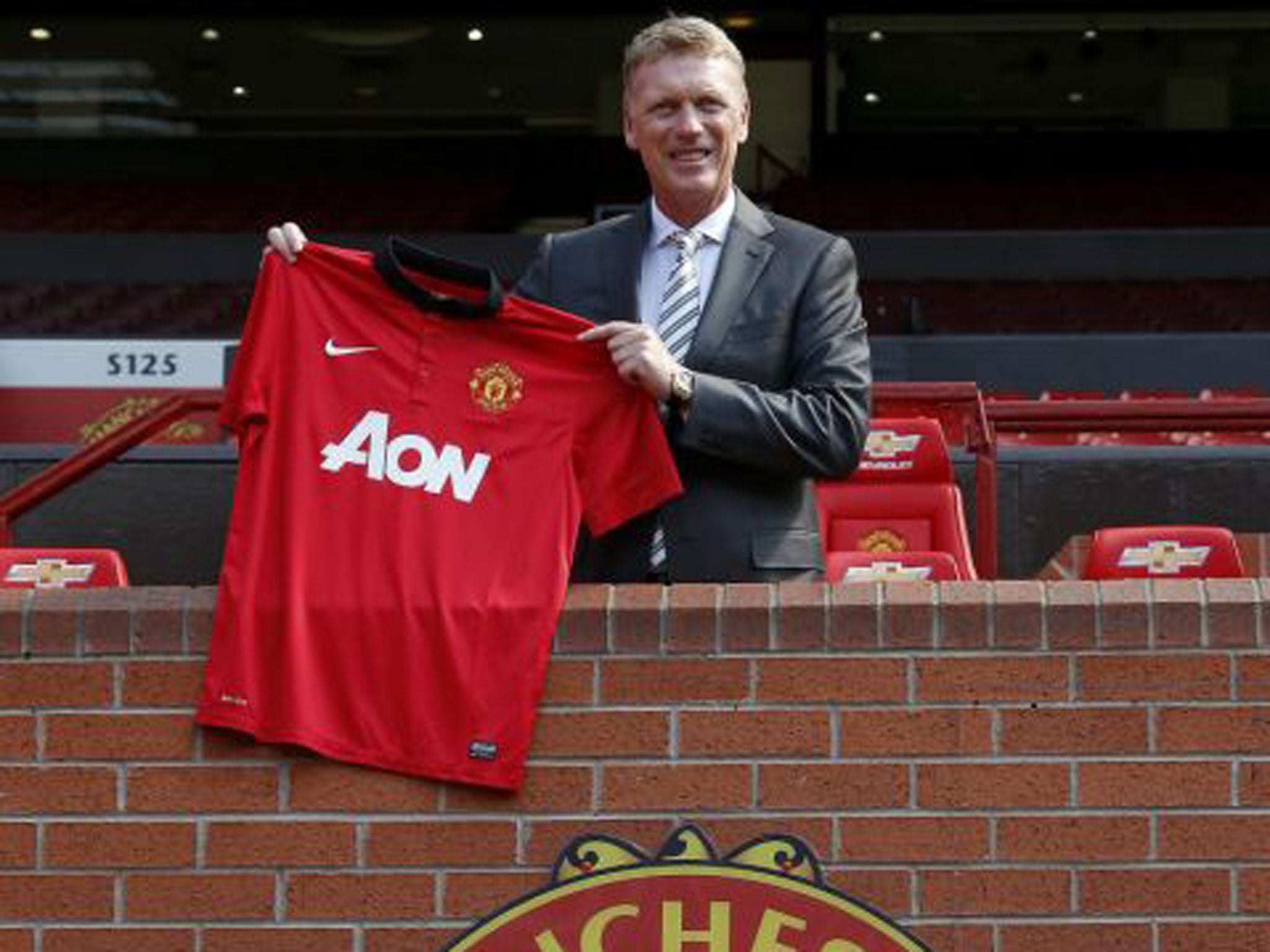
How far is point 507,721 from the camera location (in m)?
3.86

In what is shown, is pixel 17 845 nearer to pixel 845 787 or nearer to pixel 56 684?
pixel 56 684

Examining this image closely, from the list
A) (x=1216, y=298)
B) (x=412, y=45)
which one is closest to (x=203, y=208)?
(x=412, y=45)

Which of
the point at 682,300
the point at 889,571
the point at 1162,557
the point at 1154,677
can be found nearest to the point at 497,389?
the point at 682,300

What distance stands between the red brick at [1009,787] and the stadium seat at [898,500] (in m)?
4.26

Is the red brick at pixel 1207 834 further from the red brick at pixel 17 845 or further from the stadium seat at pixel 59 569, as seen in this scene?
the stadium seat at pixel 59 569

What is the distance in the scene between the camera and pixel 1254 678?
3850 mm

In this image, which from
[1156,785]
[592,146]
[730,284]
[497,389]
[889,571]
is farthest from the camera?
[592,146]

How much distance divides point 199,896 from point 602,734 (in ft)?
2.24

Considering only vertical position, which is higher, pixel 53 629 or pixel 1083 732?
pixel 53 629

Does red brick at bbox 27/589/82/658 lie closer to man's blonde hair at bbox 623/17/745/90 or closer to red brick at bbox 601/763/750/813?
red brick at bbox 601/763/750/813

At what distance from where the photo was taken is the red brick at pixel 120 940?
390 centimetres

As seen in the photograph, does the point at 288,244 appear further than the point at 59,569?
No

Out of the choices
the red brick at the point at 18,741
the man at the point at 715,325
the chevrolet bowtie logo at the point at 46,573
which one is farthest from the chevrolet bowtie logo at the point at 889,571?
the red brick at the point at 18,741

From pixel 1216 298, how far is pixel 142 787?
14.5 m
